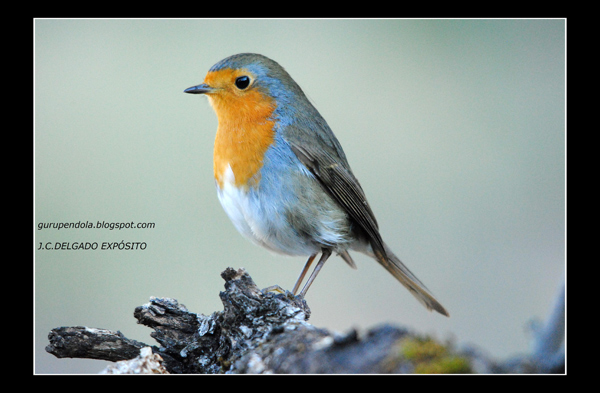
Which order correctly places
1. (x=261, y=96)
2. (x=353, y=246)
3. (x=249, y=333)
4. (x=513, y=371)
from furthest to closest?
(x=353, y=246) < (x=261, y=96) < (x=249, y=333) < (x=513, y=371)

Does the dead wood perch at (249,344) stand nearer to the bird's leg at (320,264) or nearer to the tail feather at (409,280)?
the bird's leg at (320,264)

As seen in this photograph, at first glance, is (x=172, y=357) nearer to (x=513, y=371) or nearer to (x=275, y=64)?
(x=513, y=371)

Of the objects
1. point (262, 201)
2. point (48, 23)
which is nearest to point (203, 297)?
point (262, 201)

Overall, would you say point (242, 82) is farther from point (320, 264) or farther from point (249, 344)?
point (249, 344)

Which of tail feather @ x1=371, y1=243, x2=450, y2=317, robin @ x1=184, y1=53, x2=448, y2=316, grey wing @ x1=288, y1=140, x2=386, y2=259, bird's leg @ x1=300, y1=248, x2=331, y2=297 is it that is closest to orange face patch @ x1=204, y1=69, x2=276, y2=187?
robin @ x1=184, y1=53, x2=448, y2=316

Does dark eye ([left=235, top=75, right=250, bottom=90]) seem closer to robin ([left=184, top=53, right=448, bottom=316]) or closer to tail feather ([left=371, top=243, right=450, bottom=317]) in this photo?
robin ([left=184, top=53, right=448, bottom=316])

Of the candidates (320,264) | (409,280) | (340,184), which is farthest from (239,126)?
(409,280)

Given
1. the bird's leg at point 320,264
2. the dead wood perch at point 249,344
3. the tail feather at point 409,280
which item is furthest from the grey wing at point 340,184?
the dead wood perch at point 249,344
